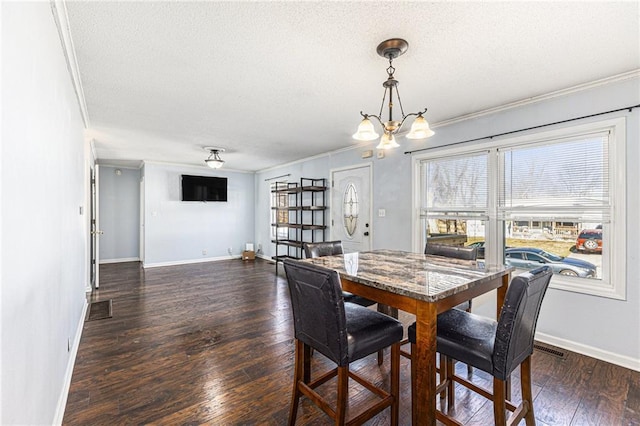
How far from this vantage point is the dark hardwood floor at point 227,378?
70.7 inches

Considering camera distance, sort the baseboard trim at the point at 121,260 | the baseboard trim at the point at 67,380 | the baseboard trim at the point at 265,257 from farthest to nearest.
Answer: the baseboard trim at the point at 265,257, the baseboard trim at the point at 121,260, the baseboard trim at the point at 67,380

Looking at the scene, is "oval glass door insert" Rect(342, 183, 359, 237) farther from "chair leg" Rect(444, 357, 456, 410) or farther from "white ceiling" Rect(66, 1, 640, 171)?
"chair leg" Rect(444, 357, 456, 410)

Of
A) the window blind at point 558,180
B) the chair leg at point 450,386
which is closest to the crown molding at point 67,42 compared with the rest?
the chair leg at point 450,386

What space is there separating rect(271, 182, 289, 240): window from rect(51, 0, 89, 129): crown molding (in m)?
4.13

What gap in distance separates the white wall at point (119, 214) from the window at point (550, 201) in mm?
7008

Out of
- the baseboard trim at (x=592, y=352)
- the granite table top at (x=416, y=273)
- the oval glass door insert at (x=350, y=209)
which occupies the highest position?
the oval glass door insert at (x=350, y=209)

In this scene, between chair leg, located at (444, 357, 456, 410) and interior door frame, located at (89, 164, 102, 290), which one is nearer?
chair leg, located at (444, 357, 456, 410)

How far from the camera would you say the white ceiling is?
1.65 m

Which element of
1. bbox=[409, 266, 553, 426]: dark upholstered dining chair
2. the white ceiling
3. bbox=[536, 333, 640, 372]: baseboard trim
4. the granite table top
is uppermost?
the white ceiling

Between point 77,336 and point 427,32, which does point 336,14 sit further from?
point 77,336

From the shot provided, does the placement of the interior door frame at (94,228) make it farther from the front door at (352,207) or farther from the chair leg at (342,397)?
the chair leg at (342,397)

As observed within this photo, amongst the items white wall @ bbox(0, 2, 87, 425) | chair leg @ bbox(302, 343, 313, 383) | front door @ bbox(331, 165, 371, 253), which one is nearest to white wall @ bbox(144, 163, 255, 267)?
front door @ bbox(331, 165, 371, 253)

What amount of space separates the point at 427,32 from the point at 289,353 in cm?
267

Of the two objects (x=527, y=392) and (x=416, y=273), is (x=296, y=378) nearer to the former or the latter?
(x=416, y=273)
